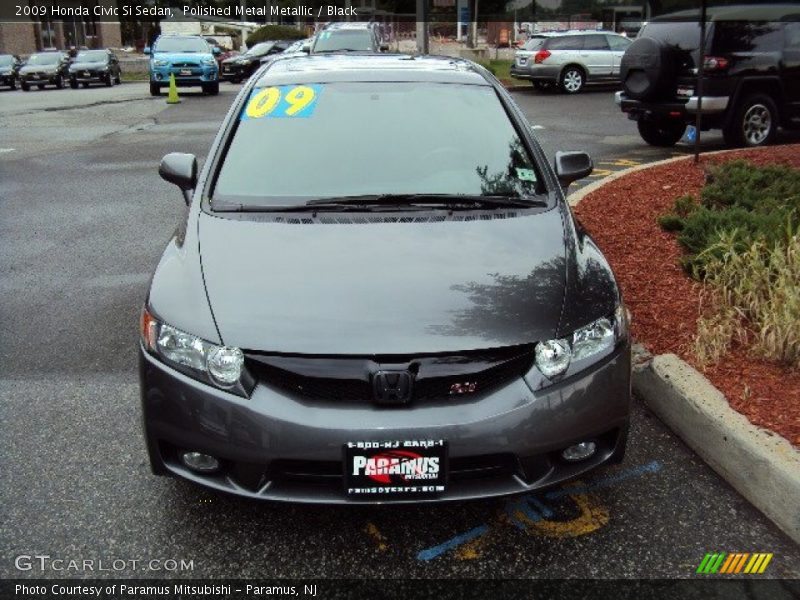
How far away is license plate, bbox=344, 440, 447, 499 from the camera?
2.88 m

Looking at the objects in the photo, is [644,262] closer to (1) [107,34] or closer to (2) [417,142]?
(2) [417,142]

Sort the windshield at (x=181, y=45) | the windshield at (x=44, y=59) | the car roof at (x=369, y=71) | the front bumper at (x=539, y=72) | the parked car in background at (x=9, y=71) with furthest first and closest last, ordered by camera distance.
Result: the parked car in background at (x=9, y=71) → the windshield at (x=44, y=59) → the windshield at (x=181, y=45) → the front bumper at (x=539, y=72) → the car roof at (x=369, y=71)

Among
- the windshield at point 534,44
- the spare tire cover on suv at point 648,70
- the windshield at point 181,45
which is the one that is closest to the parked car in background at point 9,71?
the windshield at point 181,45

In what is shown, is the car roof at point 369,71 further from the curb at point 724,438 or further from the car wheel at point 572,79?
the car wheel at point 572,79

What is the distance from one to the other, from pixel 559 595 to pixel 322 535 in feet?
2.92

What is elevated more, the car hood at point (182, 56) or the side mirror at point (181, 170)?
the side mirror at point (181, 170)

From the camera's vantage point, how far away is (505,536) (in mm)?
3279

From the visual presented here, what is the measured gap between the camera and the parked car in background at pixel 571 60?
22734 millimetres

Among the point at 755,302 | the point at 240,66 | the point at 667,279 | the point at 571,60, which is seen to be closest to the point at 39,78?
the point at 240,66

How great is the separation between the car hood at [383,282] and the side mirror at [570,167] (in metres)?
0.58

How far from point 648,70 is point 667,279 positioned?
250 inches

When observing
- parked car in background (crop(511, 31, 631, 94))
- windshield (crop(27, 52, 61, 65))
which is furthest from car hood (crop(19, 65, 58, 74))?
parked car in background (crop(511, 31, 631, 94))

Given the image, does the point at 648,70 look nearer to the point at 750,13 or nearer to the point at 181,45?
the point at 750,13

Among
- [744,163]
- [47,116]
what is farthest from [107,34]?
[744,163]
